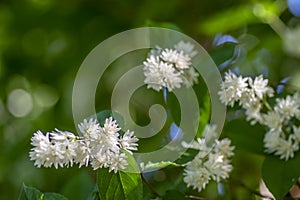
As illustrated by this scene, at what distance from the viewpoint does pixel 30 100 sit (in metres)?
Result: 1.34

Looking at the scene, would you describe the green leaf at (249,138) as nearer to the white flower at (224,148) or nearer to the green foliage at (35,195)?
the white flower at (224,148)

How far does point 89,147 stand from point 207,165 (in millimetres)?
139

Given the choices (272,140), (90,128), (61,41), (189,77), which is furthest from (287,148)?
(61,41)

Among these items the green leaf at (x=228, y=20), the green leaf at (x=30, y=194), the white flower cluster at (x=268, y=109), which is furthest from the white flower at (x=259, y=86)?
the green leaf at (x=228, y=20)

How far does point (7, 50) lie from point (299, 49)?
2.27ft

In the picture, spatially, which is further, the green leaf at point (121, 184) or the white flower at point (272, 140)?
the white flower at point (272, 140)

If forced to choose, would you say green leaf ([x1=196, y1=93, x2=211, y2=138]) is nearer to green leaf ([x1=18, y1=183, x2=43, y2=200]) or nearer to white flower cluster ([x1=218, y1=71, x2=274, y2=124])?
white flower cluster ([x1=218, y1=71, x2=274, y2=124])

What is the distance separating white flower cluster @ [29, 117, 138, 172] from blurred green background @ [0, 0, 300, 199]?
65 cm

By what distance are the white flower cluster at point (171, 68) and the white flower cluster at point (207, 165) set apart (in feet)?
0.21

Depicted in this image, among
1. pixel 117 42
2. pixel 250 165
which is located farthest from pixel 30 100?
pixel 250 165

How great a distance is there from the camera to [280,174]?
574mm

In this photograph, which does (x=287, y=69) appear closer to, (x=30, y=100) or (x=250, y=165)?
(x=250, y=165)

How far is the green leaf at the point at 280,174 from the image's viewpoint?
56 cm

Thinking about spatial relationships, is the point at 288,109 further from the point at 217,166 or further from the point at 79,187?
the point at 79,187
